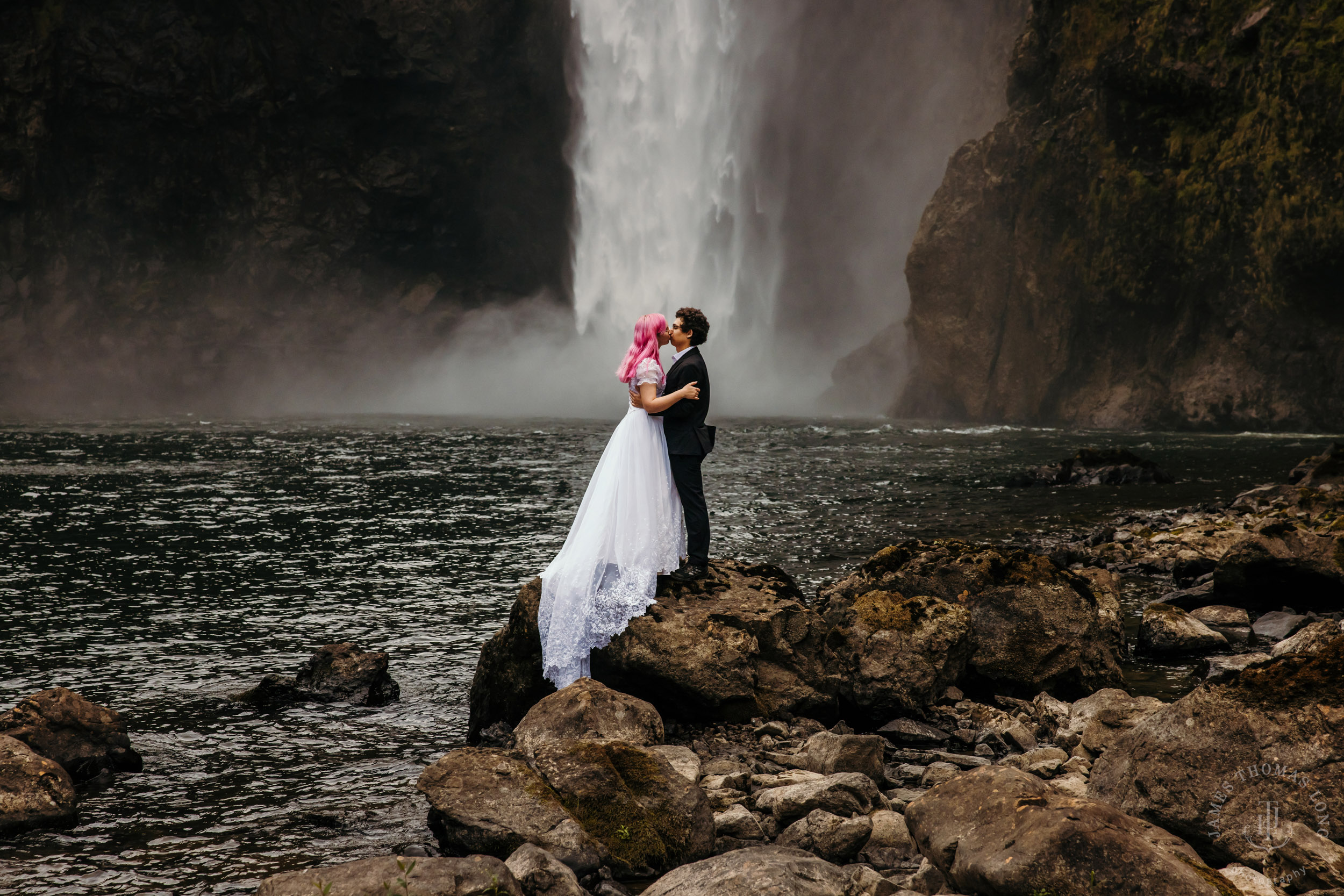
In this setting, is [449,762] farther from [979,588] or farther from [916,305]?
[916,305]

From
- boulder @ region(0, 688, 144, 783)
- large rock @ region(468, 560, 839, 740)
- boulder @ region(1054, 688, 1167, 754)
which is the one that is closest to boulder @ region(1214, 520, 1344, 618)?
boulder @ region(1054, 688, 1167, 754)

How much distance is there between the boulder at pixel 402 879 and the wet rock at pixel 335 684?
5043 mm

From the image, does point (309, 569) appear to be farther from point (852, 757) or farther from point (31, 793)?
point (852, 757)

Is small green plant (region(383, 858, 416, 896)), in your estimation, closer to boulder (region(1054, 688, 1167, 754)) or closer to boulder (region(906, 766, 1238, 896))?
boulder (region(906, 766, 1238, 896))

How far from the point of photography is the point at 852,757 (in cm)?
765

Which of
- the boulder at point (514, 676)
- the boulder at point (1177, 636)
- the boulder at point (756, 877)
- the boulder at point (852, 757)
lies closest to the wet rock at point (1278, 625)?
the boulder at point (1177, 636)

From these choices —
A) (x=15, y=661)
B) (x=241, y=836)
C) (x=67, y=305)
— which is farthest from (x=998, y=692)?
(x=67, y=305)

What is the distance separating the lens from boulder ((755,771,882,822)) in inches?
265

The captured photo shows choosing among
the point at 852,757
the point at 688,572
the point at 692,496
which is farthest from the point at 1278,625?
the point at 692,496

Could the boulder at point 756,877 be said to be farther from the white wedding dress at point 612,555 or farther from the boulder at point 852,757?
the white wedding dress at point 612,555

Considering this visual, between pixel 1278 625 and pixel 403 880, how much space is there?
1132 centimetres

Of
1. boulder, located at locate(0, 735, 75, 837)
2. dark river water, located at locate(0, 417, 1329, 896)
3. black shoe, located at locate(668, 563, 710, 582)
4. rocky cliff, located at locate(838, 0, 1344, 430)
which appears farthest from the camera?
rocky cliff, located at locate(838, 0, 1344, 430)

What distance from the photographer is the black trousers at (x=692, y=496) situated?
8992 mm

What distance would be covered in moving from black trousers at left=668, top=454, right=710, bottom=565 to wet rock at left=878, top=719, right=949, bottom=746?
8.00 feet
